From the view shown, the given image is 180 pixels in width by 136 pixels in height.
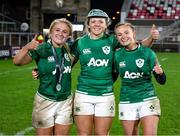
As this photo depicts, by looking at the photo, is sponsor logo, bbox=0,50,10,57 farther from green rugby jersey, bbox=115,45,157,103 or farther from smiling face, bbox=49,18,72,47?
green rugby jersey, bbox=115,45,157,103

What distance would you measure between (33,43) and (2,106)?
5813mm

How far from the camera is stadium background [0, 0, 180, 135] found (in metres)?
9.73

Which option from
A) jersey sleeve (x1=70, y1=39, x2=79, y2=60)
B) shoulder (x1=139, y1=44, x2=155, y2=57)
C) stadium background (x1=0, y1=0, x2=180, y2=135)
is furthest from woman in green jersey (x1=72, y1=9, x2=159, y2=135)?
stadium background (x1=0, y1=0, x2=180, y2=135)

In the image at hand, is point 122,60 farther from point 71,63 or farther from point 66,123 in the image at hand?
point 66,123

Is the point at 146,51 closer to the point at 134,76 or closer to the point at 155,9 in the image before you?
the point at 134,76

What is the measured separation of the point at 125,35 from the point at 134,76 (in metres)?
0.49

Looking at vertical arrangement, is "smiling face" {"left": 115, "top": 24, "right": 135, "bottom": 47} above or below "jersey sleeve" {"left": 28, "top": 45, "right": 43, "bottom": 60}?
above

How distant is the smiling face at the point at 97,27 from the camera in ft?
19.2

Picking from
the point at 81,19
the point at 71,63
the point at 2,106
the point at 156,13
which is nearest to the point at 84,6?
the point at 81,19

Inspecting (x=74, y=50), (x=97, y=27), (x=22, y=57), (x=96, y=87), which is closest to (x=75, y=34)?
(x=74, y=50)

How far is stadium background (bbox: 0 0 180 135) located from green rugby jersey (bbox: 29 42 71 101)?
8.69 feet

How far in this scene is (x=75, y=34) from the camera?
32.2 metres

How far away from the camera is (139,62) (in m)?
5.82

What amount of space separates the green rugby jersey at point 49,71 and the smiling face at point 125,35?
0.67 metres
